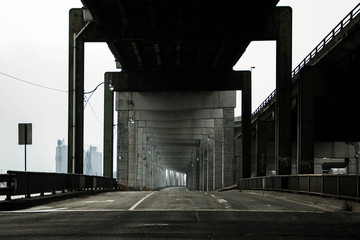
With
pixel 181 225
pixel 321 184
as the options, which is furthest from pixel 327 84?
pixel 181 225

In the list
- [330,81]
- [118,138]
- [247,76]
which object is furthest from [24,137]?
[118,138]

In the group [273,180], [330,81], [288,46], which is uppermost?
[288,46]

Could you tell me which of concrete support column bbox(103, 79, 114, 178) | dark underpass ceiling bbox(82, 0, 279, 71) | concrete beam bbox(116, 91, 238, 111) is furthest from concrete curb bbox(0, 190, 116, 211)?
concrete beam bbox(116, 91, 238, 111)

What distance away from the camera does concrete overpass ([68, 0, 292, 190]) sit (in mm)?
34000

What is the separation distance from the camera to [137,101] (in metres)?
63.0

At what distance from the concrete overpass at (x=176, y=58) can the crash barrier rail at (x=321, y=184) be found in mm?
6045

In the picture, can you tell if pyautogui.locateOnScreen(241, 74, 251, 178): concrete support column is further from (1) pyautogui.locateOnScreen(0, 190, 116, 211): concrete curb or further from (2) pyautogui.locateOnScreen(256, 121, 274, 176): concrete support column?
(1) pyautogui.locateOnScreen(0, 190, 116, 211): concrete curb

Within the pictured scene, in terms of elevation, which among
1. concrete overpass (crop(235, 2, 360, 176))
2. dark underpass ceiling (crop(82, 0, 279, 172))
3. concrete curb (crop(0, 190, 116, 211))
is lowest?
concrete curb (crop(0, 190, 116, 211))

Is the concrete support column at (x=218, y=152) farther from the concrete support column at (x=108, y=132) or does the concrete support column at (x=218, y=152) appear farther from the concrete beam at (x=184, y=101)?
the concrete support column at (x=108, y=132)

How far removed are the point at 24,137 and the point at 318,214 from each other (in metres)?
11.1

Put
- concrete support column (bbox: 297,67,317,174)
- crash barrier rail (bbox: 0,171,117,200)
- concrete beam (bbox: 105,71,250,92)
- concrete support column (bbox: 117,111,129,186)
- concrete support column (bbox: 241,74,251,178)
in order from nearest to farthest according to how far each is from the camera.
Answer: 1. crash barrier rail (bbox: 0,171,117,200)
2. concrete support column (bbox: 297,67,317,174)
3. concrete support column (bbox: 241,74,251,178)
4. concrete beam (bbox: 105,71,250,92)
5. concrete support column (bbox: 117,111,129,186)

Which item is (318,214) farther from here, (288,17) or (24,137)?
(288,17)

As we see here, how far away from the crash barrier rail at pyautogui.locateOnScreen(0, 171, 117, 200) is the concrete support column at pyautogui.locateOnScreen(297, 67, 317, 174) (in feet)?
40.6

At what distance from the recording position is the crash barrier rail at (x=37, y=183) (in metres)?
17.1
